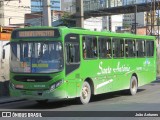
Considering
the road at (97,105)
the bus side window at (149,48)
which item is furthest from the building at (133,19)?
the road at (97,105)

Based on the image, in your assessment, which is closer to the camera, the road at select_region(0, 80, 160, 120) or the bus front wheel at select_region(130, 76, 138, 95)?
the road at select_region(0, 80, 160, 120)

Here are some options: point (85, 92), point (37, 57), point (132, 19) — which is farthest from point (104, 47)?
point (132, 19)

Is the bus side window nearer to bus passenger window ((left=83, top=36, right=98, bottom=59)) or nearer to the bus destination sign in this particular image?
bus passenger window ((left=83, top=36, right=98, bottom=59))

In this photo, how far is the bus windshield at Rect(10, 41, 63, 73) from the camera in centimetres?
1600

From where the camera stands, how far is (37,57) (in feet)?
53.2

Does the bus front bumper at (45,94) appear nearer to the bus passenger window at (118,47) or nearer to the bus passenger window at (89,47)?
the bus passenger window at (89,47)

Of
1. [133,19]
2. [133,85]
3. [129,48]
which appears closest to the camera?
[129,48]

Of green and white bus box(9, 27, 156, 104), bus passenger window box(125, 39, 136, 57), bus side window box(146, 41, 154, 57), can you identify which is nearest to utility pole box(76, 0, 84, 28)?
bus side window box(146, 41, 154, 57)

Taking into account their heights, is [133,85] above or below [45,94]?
below

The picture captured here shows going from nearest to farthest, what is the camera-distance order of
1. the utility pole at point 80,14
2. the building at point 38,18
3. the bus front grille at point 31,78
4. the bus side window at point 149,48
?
the bus front grille at point 31,78 → the bus side window at point 149,48 → the utility pole at point 80,14 → the building at point 38,18

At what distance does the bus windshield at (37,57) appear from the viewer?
1600cm

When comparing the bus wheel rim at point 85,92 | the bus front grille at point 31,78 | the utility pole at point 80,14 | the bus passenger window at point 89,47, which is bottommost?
the bus wheel rim at point 85,92

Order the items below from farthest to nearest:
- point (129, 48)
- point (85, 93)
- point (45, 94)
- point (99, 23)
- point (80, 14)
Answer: point (99, 23), point (80, 14), point (129, 48), point (85, 93), point (45, 94)

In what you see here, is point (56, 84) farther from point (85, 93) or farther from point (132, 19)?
point (132, 19)
